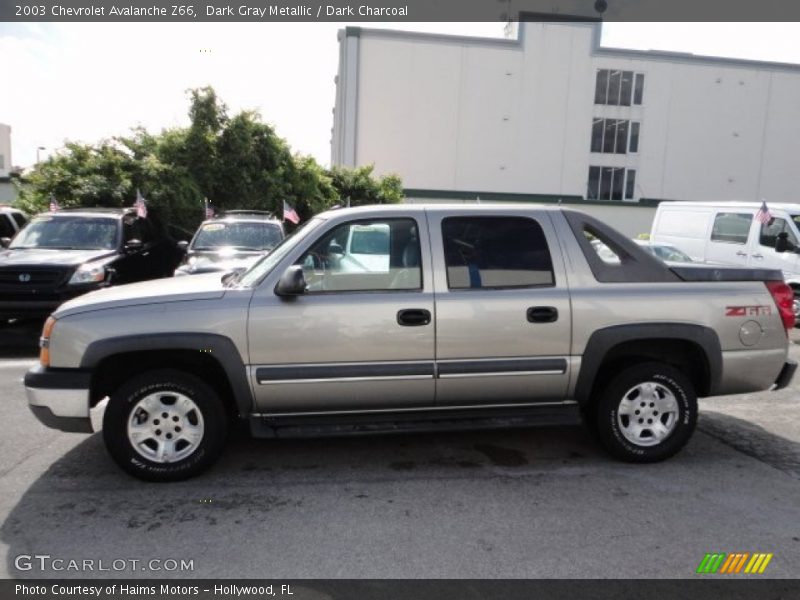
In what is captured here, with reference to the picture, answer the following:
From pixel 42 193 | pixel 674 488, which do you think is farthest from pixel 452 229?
pixel 42 193

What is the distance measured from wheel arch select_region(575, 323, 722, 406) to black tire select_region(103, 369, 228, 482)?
2.47 m

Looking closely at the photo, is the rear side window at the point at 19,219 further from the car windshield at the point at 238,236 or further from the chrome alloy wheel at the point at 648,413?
the chrome alloy wheel at the point at 648,413

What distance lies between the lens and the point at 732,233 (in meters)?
12.0

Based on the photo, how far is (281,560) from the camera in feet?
11.0

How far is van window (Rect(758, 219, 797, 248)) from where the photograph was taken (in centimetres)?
1096

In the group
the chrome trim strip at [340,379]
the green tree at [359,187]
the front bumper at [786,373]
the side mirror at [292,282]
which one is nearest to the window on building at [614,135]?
the green tree at [359,187]

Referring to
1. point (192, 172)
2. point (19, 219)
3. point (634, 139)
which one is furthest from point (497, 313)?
point (634, 139)

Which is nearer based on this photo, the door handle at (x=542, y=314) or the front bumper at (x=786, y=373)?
the door handle at (x=542, y=314)

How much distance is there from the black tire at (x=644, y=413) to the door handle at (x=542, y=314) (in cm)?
70

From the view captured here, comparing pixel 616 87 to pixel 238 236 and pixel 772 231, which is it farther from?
pixel 238 236

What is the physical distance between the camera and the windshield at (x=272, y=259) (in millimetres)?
4402

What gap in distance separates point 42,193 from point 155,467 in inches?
594

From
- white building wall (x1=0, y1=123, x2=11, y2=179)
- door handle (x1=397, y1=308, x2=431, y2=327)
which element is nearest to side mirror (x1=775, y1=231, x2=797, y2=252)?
door handle (x1=397, y1=308, x2=431, y2=327)

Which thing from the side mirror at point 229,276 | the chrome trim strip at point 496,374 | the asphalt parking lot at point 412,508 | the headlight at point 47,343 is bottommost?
the asphalt parking lot at point 412,508
